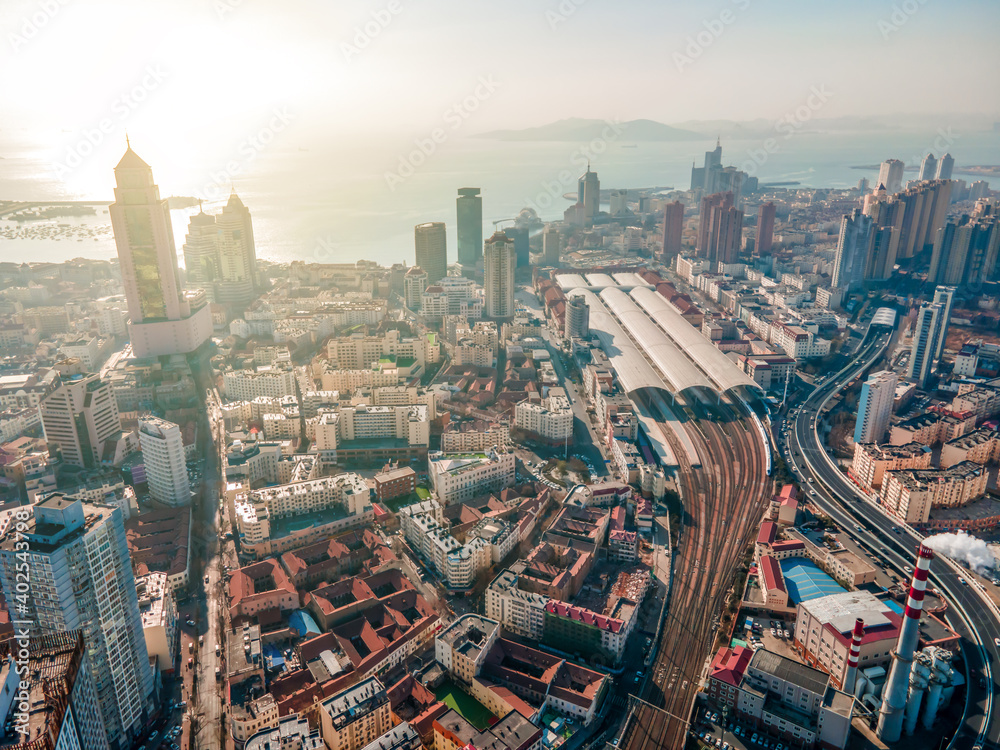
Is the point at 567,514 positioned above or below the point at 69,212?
below

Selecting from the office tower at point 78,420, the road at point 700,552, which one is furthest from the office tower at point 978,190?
the office tower at point 78,420

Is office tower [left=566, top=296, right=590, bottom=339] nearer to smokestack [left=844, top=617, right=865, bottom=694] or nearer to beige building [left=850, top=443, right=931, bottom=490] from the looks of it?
beige building [left=850, top=443, right=931, bottom=490]

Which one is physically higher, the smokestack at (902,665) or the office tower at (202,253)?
the office tower at (202,253)

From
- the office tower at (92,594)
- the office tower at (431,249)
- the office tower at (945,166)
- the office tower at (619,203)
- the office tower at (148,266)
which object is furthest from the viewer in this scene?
the office tower at (945,166)

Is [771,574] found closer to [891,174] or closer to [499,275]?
[499,275]

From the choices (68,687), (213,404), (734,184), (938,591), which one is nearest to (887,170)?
(734,184)

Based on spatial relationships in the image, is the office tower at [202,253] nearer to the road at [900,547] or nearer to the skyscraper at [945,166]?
the road at [900,547]

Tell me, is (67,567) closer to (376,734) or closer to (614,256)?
(376,734)
